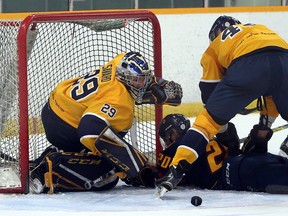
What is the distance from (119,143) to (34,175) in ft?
1.41

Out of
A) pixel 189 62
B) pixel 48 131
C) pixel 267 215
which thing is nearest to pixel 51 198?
pixel 48 131

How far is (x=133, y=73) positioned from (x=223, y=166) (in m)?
0.58

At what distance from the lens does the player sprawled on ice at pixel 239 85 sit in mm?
4000

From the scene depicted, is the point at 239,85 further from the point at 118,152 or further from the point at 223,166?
the point at 118,152

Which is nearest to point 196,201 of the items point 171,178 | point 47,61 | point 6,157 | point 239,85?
point 171,178

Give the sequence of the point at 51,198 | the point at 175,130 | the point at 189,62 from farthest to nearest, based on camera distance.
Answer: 1. the point at 189,62
2. the point at 175,130
3. the point at 51,198

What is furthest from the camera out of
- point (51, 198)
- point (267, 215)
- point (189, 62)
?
point (189, 62)

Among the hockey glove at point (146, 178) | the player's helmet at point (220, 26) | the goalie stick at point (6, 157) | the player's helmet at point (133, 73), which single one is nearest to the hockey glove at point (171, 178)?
the hockey glove at point (146, 178)

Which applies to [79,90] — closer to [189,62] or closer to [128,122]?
[128,122]

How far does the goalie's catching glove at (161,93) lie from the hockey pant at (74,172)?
397 mm

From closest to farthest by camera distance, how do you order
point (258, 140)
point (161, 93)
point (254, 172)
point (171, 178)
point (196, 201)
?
1. point (196, 201)
2. point (171, 178)
3. point (254, 172)
4. point (258, 140)
5. point (161, 93)

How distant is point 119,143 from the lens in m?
4.06

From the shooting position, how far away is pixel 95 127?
404cm

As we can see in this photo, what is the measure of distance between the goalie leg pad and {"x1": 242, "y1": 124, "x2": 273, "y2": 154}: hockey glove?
534mm
